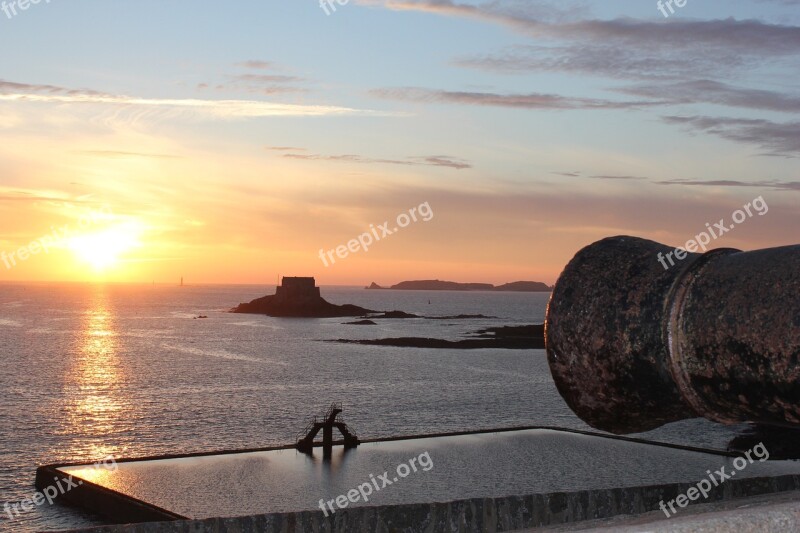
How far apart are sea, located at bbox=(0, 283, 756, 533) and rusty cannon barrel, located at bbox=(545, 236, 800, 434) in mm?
27595

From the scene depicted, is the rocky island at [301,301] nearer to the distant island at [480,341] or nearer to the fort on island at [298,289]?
the fort on island at [298,289]

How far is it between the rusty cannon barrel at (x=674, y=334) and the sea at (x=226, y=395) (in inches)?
1086

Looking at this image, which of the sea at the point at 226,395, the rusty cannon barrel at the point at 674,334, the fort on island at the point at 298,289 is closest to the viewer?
the rusty cannon barrel at the point at 674,334

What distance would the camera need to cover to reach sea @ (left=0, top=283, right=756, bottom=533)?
4284cm

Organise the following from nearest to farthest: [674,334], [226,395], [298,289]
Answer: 1. [674,334]
2. [226,395]
3. [298,289]

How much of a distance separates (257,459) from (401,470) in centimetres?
600

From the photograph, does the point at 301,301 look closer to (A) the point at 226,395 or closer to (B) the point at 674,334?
(A) the point at 226,395

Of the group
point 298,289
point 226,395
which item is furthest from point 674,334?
point 298,289

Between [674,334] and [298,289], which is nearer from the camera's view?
[674,334]

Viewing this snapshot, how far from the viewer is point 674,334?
2332 mm

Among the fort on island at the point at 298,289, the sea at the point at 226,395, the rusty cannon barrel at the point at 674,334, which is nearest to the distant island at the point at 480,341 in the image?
the sea at the point at 226,395

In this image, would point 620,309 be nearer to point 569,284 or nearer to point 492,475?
point 569,284

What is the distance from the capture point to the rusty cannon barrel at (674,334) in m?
2.18

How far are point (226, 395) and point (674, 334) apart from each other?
5888 centimetres
